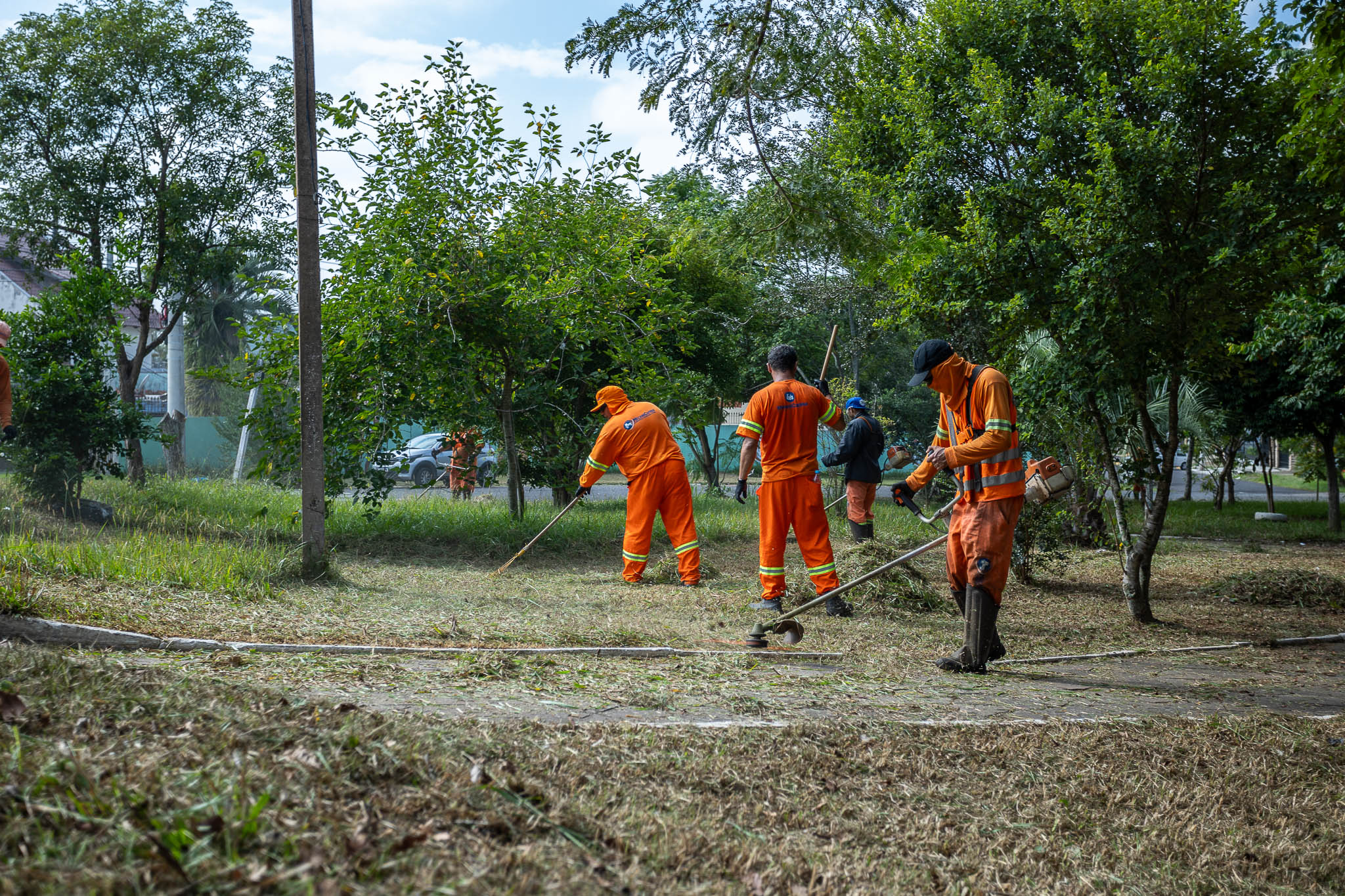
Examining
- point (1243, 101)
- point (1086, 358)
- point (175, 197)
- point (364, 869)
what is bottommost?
point (364, 869)

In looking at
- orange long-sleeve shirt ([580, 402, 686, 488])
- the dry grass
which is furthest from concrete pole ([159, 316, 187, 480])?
the dry grass

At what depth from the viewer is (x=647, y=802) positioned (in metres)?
3.08

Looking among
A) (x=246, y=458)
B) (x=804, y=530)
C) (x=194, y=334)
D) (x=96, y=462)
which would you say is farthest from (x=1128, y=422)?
(x=194, y=334)

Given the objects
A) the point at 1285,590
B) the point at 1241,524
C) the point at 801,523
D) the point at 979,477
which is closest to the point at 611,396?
the point at 801,523

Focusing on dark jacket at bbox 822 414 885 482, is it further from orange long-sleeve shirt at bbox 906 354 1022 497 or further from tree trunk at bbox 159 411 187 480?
tree trunk at bbox 159 411 187 480

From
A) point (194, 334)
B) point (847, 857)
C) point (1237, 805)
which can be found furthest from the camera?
point (194, 334)

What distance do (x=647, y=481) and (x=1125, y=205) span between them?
4644 millimetres

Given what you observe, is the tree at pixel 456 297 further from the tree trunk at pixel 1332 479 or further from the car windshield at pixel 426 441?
the car windshield at pixel 426 441

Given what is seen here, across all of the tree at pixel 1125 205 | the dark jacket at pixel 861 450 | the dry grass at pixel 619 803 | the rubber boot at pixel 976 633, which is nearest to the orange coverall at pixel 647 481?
the dark jacket at pixel 861 450

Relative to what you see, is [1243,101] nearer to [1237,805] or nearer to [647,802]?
[1237,805]

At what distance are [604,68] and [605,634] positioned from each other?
402 cm

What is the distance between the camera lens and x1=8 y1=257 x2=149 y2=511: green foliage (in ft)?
34.5

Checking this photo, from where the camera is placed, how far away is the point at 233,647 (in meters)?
5.07

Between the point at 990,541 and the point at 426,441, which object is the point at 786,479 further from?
the point at 426,441
